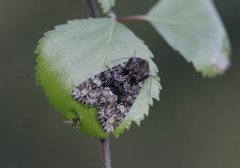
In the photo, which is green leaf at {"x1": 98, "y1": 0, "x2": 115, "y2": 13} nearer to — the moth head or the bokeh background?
the moth head

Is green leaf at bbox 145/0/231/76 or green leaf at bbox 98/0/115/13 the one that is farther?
green leaf at bbox 145/0/231/76

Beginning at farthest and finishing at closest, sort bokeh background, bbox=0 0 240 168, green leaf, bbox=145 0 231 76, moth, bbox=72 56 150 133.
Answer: bokeh background, bbox=0 0 240 168 < green leaf, bbox=145 0 231 76 < moth, bbox=72 56 150 133

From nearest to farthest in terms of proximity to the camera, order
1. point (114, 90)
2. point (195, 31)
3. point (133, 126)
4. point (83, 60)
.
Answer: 1. point (83, 60)
2. point (114, 90)
3. point (195, 31)
4. point (133, 126)

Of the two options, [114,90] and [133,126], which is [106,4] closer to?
[114,90]

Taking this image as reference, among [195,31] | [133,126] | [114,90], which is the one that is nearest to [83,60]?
[114,90]

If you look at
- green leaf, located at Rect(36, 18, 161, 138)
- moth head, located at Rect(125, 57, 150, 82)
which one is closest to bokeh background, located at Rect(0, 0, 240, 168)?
moth head, located at Rect(125, 57, 150, 82)

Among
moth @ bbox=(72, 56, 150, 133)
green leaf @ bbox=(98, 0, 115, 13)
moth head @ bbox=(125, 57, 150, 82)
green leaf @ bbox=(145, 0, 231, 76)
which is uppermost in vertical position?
green leaf @ bbox=(145, 0, 231, 76)

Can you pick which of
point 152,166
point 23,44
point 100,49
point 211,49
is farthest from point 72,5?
point 100,49

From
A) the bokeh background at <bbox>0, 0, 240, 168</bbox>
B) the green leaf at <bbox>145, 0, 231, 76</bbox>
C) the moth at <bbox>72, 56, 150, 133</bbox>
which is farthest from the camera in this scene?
the bokeh background at <bbox>0, 0, 240, 168</bbox>
